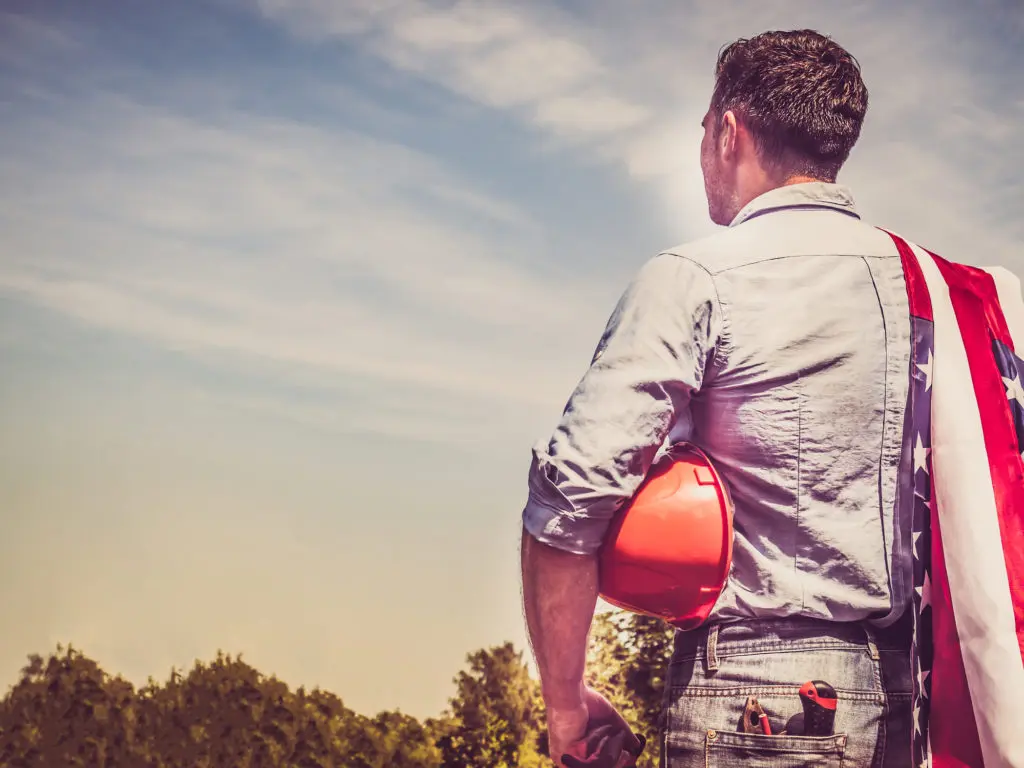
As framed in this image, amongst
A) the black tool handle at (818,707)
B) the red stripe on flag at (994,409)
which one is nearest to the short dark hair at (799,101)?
the red stripe on flag at (994,409)

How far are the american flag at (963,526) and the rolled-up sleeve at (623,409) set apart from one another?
52cm

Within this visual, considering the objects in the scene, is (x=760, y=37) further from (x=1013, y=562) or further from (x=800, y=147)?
(x=1013, y=562)

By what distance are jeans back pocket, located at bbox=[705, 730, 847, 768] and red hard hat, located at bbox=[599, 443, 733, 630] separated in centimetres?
23

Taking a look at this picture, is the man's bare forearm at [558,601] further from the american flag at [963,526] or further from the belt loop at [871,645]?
the american flag at [963,526]

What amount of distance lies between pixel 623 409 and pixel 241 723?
995 centimetres

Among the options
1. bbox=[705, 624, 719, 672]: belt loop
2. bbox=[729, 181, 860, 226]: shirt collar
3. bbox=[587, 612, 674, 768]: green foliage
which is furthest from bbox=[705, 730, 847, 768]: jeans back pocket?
bbox=[587, 612, 674, 768]: green foliage

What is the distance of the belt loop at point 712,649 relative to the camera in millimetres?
1962

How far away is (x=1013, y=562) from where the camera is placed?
208 cm

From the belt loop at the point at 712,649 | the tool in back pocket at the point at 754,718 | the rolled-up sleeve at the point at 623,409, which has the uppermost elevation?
the rolled-up sleeve at the point at 623,409

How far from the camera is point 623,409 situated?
6.47 ft

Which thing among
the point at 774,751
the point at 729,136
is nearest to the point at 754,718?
the point at 774,751

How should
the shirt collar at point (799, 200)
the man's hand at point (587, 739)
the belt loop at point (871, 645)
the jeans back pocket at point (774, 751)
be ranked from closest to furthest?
the jeans back pocket at point (774, 751) < the belt loop at point (871, 645) < the man's hand at point (587, 739) < the shirt collar at point (799, 200)

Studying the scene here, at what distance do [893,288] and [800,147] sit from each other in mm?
427

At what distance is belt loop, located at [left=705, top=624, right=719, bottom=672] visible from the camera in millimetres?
1962
